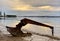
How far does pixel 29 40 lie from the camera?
466cm

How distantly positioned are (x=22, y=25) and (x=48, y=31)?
1090 mm

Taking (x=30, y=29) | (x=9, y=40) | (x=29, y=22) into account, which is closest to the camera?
(x=9, y=40)

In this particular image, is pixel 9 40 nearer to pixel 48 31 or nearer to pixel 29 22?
pixel 29 22

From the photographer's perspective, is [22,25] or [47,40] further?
[22,25]

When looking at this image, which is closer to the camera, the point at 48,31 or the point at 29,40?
the point at 29,40

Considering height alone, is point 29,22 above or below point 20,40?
above

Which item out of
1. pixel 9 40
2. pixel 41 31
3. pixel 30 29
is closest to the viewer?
pixel 9 40

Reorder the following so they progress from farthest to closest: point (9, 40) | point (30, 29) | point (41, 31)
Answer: point (41, 31) < point (30, 29) < point (9, 40)

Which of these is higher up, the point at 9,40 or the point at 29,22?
the point at 29,22

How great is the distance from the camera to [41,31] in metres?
6.41

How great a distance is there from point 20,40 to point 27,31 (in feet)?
5.05

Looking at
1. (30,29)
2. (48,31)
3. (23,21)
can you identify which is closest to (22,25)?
(23,21)

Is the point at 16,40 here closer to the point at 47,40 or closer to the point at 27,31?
the point at 47,40

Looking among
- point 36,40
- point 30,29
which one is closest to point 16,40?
point 36,40
